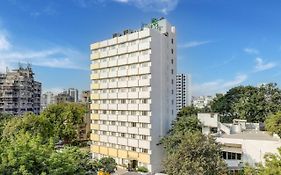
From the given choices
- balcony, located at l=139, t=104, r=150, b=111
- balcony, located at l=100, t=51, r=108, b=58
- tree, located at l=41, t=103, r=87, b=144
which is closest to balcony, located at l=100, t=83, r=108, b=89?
balcony, located at l=100, t=51, r=108, b=58

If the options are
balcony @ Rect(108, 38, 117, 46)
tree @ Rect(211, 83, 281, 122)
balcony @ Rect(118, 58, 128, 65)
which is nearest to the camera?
balcony @ Rect(118, 58, 128, 65)

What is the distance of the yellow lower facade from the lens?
34.2 metres

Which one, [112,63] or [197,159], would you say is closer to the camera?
[197,159]

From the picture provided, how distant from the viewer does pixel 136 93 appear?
35.5 metres

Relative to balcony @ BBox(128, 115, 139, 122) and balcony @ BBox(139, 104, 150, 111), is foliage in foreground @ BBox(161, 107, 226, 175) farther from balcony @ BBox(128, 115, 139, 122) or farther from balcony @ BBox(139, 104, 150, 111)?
balcony @ BBox(128, 115, 139, 122)

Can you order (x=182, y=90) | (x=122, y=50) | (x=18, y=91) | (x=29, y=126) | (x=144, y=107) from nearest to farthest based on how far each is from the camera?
(x=144, y=107), (x=122, y=50), (x=29, y=126), (x=18, y=91), (x=182, y=90)

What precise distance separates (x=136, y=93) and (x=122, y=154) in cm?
747

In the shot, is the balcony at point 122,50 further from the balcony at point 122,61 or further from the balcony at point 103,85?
the balcony at point 103,85

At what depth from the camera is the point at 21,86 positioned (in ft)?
254

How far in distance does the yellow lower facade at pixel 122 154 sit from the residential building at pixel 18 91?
40797mm

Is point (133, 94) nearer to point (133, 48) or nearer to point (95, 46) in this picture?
point (133, 48)

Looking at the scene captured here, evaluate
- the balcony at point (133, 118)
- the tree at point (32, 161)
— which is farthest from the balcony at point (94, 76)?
the tree at point (32, 161)

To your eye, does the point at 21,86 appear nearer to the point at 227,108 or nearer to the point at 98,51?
the point at 98,51

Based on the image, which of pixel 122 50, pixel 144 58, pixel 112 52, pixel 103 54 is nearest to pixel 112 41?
pixel 112 52
